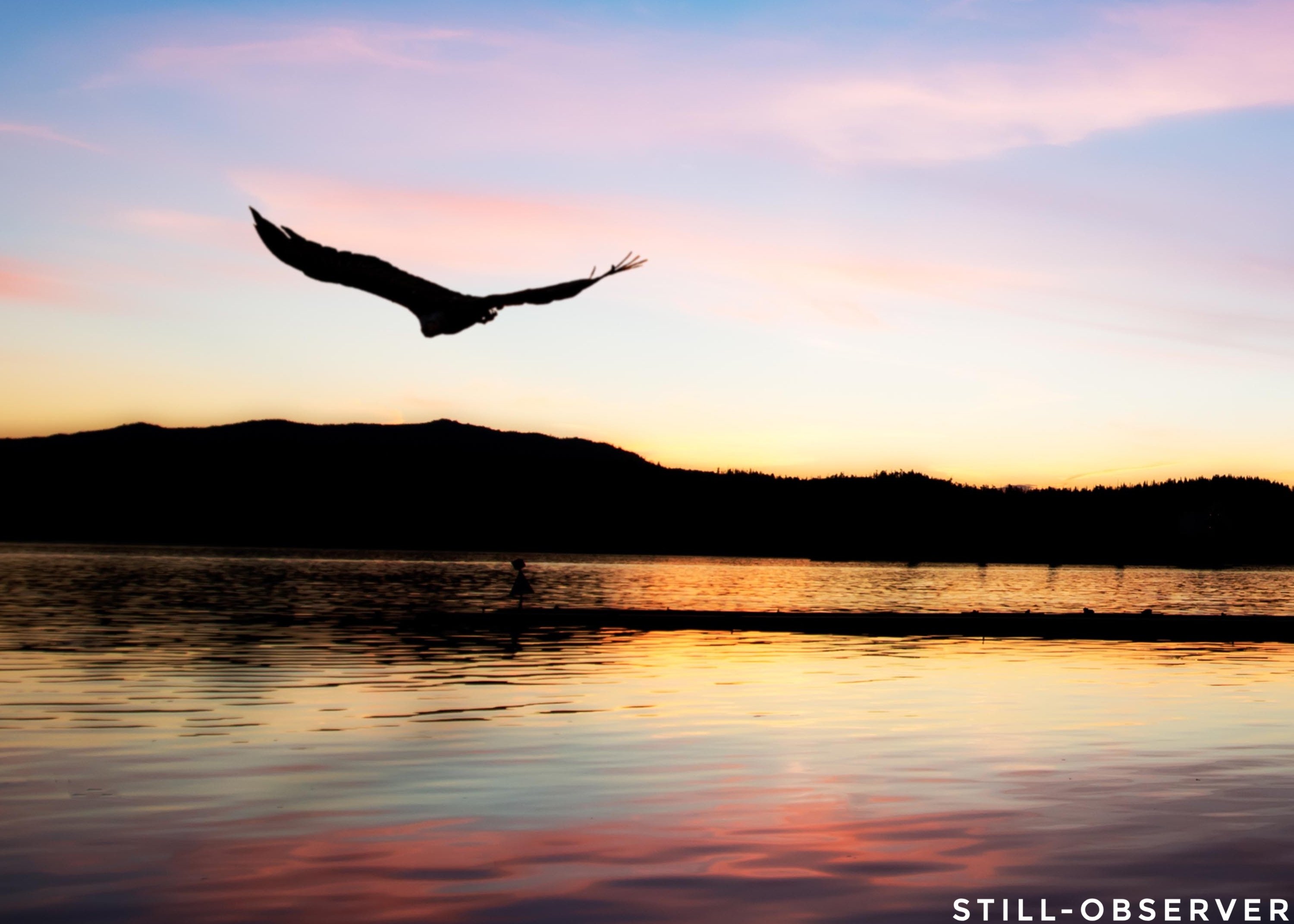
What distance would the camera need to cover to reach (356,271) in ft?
45.0

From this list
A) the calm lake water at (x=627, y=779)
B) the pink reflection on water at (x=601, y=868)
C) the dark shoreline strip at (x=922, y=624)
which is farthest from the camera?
the dark shoreline strip at (x=922, y=624)

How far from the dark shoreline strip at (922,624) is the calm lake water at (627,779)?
1.91 meters

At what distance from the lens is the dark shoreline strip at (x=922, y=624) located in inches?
1635

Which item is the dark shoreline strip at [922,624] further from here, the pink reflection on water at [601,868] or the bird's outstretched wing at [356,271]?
the bird's outstretched wing at [356,271]

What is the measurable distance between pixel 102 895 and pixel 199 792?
4401 millimetres

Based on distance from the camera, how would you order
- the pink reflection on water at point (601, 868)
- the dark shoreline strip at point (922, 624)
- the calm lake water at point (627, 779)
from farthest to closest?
1. the dark shoreline strip at point (922, 624)
2. the calm lake water at point (627, 779)
3. the pink reflection on water at point (601, 868)

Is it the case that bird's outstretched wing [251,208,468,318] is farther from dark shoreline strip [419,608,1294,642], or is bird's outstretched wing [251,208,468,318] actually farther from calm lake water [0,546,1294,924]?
dark shoreline strip [419,608,1294,642]

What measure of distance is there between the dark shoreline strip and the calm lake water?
191 cm

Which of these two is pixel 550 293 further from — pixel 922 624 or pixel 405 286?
pixel 922 624

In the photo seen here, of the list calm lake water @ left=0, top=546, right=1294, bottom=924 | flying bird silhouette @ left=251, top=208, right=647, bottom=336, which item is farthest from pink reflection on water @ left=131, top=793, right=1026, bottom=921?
flying bird silhouette @ left=251, top=208, right=647, bottom=336

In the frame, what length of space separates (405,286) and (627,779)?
7.00 m

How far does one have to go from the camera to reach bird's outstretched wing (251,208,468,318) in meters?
13.2

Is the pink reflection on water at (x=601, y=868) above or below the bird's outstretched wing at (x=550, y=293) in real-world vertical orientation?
below

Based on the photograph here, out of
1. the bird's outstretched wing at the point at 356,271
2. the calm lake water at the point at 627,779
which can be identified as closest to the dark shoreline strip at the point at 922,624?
the calm lake water at the point at 627,779
